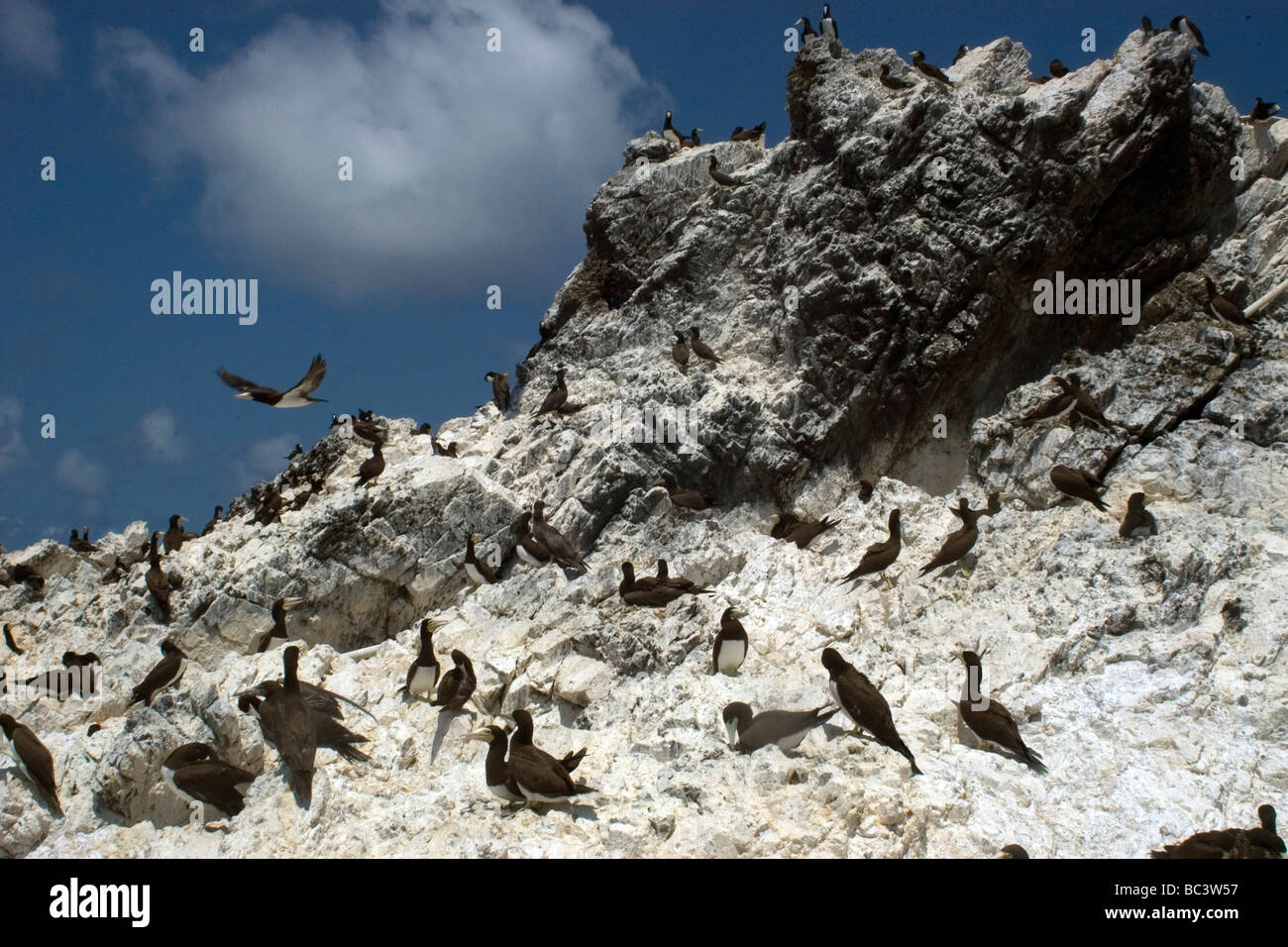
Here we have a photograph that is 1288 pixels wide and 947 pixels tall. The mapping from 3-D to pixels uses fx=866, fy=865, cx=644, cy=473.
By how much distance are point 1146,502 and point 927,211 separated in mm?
6046

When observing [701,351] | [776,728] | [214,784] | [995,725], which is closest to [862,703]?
[776,728]

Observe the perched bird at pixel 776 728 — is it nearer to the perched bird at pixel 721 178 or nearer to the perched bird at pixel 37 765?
the perched bird at pixel 37 765

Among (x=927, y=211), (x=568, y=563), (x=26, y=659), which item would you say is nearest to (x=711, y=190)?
(x=927, y=211)

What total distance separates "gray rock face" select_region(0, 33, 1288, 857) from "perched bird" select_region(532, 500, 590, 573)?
17 centimetres

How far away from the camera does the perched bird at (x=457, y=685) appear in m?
10.6

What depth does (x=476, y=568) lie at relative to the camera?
13.9 metres

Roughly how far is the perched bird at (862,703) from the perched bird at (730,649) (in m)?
1.26

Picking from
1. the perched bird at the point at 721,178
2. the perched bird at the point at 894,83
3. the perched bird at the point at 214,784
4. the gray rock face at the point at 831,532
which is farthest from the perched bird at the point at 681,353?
the perched bird at the point at 214,784

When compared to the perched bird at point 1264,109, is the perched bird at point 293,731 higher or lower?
lower

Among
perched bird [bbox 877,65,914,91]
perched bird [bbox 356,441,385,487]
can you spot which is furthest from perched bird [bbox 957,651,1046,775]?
perched bird [bbox 877,65,914,91]

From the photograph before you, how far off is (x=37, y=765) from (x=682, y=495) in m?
9.25

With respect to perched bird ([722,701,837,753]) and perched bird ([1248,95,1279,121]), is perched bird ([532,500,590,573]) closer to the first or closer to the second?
perched bird ([722,701,837,753])

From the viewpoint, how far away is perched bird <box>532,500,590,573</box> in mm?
13320

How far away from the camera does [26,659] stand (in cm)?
1814
